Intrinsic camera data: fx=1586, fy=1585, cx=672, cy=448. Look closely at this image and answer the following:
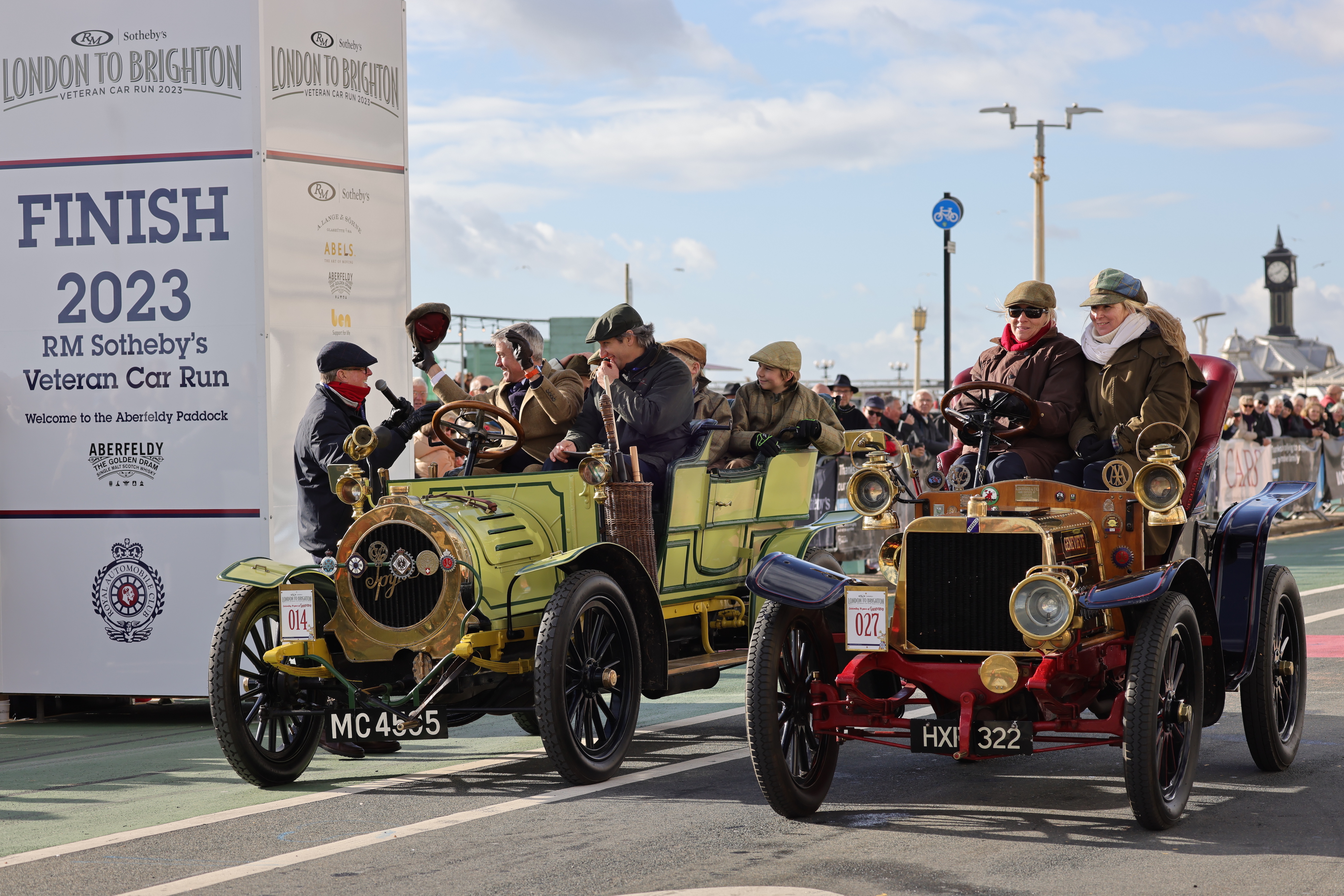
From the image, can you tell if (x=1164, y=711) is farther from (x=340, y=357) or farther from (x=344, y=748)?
(x=340, y=357)

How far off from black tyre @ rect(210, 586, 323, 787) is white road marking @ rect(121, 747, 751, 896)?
104cm

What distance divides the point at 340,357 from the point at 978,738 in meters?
3.94

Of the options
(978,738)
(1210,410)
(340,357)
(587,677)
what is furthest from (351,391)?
(1210,410)

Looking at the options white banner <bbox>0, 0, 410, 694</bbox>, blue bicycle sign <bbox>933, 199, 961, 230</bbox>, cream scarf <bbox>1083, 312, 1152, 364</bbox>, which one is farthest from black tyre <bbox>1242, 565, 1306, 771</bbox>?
blue bicycle sign <bbox>933, 199, 961, 230</bbox>

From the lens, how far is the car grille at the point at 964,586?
6051 mm

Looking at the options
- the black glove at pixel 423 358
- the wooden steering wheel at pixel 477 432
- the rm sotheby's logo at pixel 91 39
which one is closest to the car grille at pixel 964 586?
the wooden steering wheel at pixel 477 432

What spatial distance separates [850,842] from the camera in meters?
5.88

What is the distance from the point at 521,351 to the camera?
28.6ft

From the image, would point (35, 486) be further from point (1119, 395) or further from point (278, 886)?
point (1119, 395)

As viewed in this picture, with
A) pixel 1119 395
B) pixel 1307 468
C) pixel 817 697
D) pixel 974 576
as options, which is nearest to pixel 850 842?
pixel 817 697

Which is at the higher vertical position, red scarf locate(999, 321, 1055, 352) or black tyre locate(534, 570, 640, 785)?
red scarf locate(999, 321, 1055, 352)

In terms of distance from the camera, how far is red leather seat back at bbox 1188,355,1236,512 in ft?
23.6

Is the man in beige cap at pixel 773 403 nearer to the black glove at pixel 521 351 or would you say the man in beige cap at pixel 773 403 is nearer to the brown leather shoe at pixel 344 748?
the black glove at pixel 521 351

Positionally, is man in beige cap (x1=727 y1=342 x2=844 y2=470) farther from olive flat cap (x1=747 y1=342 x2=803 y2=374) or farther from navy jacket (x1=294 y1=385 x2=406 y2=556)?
navy jacket (x1=294 y1=385 x2=406 y2=556)
